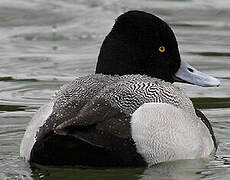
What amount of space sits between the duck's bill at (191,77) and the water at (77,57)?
0.49 m

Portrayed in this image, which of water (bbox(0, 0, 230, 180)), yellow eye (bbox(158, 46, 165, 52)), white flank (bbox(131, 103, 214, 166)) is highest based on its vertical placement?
yellow eye (bbox(158, 46, 165, 52))

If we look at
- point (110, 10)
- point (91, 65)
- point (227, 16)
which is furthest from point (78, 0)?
point (91, 65)

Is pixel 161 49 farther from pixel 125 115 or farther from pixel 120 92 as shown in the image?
pixel 125 115

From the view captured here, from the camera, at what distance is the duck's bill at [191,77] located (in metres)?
8.20

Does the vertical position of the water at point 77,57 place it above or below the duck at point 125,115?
below

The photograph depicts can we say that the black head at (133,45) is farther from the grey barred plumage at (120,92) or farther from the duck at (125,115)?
the grey barred plumage at (120,92)

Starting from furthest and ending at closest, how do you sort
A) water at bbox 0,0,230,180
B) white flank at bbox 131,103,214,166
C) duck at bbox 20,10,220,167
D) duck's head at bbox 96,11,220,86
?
duck's head at bbox 96,11,220,86 → water at bbox 0,0,230,180 → white flank at bbox 131,103,214,166 → duck at bbox 20,10,220,167

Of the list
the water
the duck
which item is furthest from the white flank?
the water

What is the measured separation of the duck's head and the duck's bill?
231 mm

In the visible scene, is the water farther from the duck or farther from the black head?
the black head

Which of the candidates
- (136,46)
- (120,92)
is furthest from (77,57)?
(120,92)

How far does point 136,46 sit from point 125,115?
46.2 inches

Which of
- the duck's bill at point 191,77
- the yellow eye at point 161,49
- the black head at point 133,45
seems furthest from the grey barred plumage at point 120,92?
the duck's bill at point 191,77

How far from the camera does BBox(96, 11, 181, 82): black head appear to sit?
7723mm
